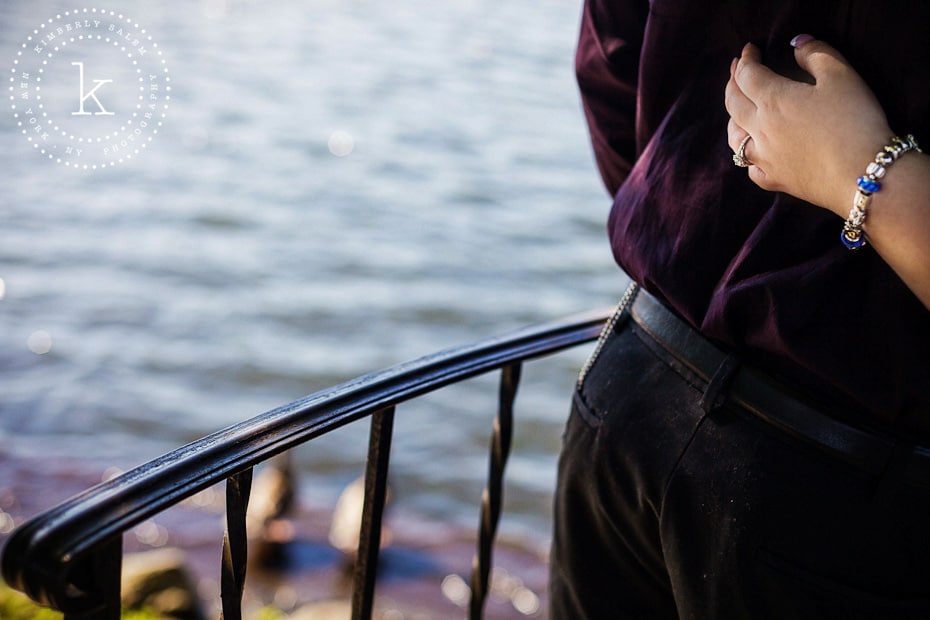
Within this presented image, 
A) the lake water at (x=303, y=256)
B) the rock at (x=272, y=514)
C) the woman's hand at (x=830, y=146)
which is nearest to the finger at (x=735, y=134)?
the woman's hand at (x=830, y=146)

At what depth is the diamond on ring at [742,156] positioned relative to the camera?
96 centimetres

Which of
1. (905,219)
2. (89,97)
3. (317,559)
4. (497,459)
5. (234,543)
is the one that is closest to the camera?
(905,219)

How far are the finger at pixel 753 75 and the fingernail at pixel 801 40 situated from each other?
31 millimetres

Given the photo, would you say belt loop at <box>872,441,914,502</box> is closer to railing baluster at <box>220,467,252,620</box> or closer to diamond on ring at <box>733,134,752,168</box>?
diamond on ring at <box>733,134,752,168</box>

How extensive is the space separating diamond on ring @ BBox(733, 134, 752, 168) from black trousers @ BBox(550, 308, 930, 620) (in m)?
0.21

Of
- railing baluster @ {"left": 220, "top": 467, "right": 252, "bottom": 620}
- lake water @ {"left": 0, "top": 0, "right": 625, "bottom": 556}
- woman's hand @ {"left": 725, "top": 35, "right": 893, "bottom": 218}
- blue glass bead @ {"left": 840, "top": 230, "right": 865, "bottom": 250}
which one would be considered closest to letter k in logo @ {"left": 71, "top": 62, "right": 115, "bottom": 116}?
lake water @ {"left": 0, "top": 0, "right": 625, "bottom": 556}

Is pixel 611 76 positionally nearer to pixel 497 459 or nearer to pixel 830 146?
pixel 830 146

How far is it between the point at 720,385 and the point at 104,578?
57 centimetres

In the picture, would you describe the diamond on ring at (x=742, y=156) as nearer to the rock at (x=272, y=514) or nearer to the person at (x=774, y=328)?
the person at (x=774, y=328)

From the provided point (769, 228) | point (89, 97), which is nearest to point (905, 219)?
point (769, 228)

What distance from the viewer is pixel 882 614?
0.88 m

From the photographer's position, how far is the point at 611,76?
1.27 meters

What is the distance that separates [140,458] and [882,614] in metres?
5.33

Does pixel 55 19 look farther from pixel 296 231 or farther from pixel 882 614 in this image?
pixel 882 614
